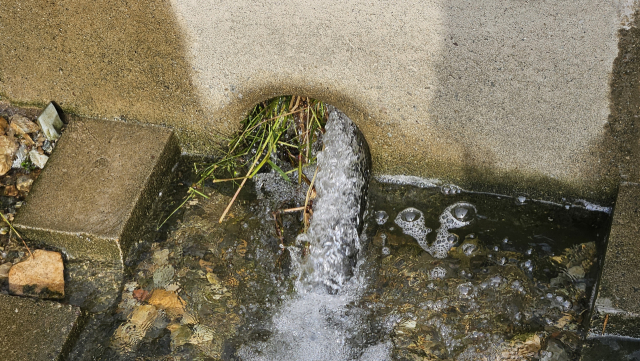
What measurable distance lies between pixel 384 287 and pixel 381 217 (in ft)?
1.31

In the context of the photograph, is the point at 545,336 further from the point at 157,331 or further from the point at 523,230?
the point at 157,331

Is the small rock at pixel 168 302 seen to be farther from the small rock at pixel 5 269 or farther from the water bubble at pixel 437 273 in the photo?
the water bubble at pixel 437 273

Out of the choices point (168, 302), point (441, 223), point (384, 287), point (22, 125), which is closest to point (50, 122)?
point (22, 125)

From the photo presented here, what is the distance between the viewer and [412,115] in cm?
244

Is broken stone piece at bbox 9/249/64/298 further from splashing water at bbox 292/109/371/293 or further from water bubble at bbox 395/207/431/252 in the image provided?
water bubble at bbox 395/207/431/252

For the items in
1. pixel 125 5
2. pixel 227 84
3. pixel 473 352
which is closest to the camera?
pixel 473 352

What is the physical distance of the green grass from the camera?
9.08ft

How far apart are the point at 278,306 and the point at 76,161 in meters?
1.25

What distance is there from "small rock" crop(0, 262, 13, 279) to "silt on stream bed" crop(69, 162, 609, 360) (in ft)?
1.84

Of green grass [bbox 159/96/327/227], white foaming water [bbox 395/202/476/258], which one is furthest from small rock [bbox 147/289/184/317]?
white foaming water [bbox 395/202/476/258]

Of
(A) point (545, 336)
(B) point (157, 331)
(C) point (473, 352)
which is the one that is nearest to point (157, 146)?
(B) point (157, 331)

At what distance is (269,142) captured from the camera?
2.79 metres

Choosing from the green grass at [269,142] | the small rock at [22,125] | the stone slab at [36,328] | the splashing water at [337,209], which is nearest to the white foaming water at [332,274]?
the splashing water at [337,209]

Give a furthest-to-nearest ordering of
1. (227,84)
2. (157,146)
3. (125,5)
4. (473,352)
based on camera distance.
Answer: (157,146), (227,84), (125,5), (473,352)
